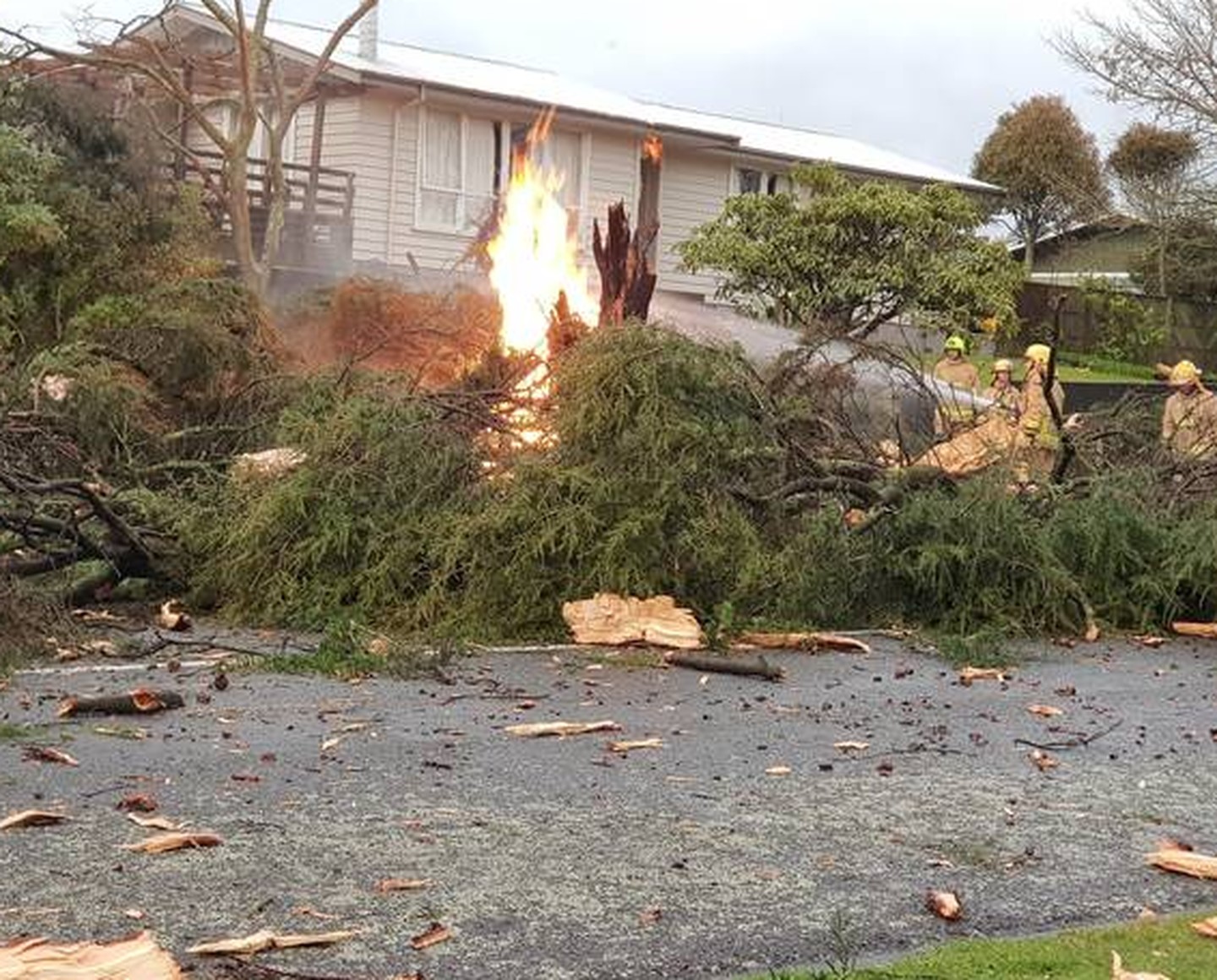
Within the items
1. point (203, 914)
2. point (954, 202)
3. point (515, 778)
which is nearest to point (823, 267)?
point (954, 202)

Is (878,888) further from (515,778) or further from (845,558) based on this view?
(845,558)

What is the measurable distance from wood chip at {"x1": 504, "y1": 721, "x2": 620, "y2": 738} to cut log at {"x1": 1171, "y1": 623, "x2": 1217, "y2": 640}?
459 centimetres

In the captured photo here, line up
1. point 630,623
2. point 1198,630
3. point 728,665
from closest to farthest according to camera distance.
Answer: point 728,665 < point 630,623 < point 1198,630

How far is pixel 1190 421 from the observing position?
10961 millimetres

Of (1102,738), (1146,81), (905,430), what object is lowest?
(1102,738)

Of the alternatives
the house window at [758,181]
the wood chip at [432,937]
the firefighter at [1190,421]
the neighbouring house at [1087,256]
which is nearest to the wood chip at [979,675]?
the firefighter at [1190,421]

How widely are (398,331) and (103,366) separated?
9.25ft

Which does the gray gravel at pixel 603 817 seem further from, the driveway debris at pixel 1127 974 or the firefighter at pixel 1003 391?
the firefighter at pixel 1003 391

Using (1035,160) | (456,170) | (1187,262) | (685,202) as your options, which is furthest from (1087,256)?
(456,170)

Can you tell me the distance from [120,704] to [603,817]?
2.15 meters

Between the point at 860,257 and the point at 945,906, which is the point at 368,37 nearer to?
the point at 860,257

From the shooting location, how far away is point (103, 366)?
10.4 meters

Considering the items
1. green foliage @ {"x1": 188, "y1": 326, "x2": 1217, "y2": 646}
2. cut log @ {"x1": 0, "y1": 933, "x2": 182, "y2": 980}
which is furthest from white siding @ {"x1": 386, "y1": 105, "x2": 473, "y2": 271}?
cut log @ {"x1": 0, "y1": 933, "x2": 182, "y2": 980}

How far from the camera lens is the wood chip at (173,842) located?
14.5 ft
